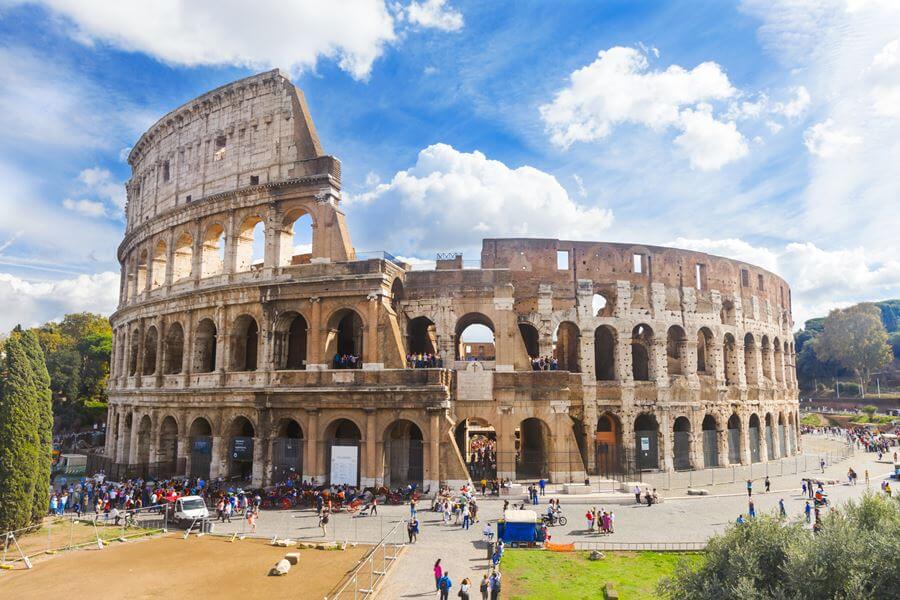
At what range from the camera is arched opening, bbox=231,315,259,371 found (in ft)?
99.6

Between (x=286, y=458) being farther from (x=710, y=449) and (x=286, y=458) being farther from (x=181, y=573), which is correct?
(x=710, y=449)

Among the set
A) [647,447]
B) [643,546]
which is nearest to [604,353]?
[647,447]

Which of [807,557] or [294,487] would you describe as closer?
[807,557]

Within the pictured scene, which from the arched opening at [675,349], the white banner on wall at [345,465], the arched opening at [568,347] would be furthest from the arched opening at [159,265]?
the arched opening at [675,349]

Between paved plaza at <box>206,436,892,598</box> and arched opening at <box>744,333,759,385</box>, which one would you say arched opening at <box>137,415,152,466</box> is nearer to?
paved plaza at <box>206,436,892,598</box>

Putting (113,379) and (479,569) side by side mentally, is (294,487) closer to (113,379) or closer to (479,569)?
(479,569)

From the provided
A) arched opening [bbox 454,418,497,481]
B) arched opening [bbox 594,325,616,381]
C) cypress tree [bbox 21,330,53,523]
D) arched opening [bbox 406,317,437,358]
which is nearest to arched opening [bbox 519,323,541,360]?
arched opening [bbox 594,325,616,381]

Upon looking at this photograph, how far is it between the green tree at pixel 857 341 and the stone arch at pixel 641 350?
5408cm

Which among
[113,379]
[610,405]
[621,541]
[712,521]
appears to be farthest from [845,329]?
[113,379]

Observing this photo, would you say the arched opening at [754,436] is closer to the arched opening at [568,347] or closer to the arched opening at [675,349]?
the arched opening at [675,349]

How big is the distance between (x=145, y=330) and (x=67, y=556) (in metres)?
17.9

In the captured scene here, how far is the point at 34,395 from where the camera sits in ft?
74.7

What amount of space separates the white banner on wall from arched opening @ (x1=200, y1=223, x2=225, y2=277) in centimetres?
1281

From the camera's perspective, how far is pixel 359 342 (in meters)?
Result: 30.3
